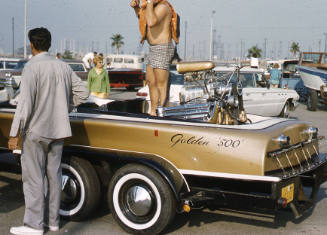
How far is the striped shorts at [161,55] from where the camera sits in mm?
5059

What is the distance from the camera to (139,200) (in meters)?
3.88

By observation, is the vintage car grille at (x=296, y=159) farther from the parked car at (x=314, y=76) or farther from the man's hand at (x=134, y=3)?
the parked car at (x=314, y=76)

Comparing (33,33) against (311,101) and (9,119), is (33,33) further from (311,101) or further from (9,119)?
(311,101)

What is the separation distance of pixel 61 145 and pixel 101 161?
408 mm

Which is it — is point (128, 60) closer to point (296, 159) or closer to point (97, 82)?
point (97, 82)

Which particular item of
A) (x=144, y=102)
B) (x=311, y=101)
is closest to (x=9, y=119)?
(x=144, y=102)

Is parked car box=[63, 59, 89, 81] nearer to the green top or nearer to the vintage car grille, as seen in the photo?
the green top

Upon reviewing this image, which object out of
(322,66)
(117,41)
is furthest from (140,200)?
(117,41)

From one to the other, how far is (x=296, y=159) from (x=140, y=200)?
141cm

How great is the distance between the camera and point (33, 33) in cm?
392

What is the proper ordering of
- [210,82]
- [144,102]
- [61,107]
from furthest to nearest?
[144,102] < [210,82] < [61,107]

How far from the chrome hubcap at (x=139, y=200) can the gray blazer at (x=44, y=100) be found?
2.42 feet


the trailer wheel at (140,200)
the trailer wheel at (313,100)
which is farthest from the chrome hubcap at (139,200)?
the trailer wheel at (313,100)

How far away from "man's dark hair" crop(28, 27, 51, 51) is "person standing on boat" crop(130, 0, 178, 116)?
1346 mm
